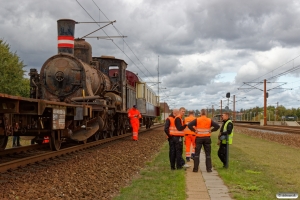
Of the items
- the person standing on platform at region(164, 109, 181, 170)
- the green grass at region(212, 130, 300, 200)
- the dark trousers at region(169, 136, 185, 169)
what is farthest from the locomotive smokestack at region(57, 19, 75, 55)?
the green grass at region(212, 130, 300, 200)

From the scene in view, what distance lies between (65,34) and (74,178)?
8019 millimetres

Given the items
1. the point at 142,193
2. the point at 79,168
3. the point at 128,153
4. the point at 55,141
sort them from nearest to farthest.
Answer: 1. the point at 142,193
2. the point at 79,168
3. the point at 55,141
4. the point at 128,153

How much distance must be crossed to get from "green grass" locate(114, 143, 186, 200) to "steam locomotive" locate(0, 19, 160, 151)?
3.06 m

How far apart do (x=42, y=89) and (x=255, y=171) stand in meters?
8.81

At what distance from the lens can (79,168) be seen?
994cm

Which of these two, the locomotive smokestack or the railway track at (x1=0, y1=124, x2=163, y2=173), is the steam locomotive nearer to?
the locomotive smokestack

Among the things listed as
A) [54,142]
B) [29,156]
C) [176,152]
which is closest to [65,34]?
[54,142]

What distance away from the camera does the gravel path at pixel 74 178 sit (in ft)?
23.0

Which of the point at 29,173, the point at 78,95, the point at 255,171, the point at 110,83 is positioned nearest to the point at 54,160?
the point at 29,173

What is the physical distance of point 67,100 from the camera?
1434cm

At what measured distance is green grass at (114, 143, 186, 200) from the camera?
6.92 meters

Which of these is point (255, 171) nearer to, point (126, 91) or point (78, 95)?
point (78, 95)

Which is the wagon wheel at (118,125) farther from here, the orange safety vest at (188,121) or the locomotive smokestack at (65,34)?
the orange safety vest at (188,121)

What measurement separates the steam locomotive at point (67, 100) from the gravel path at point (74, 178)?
1.13 meters
